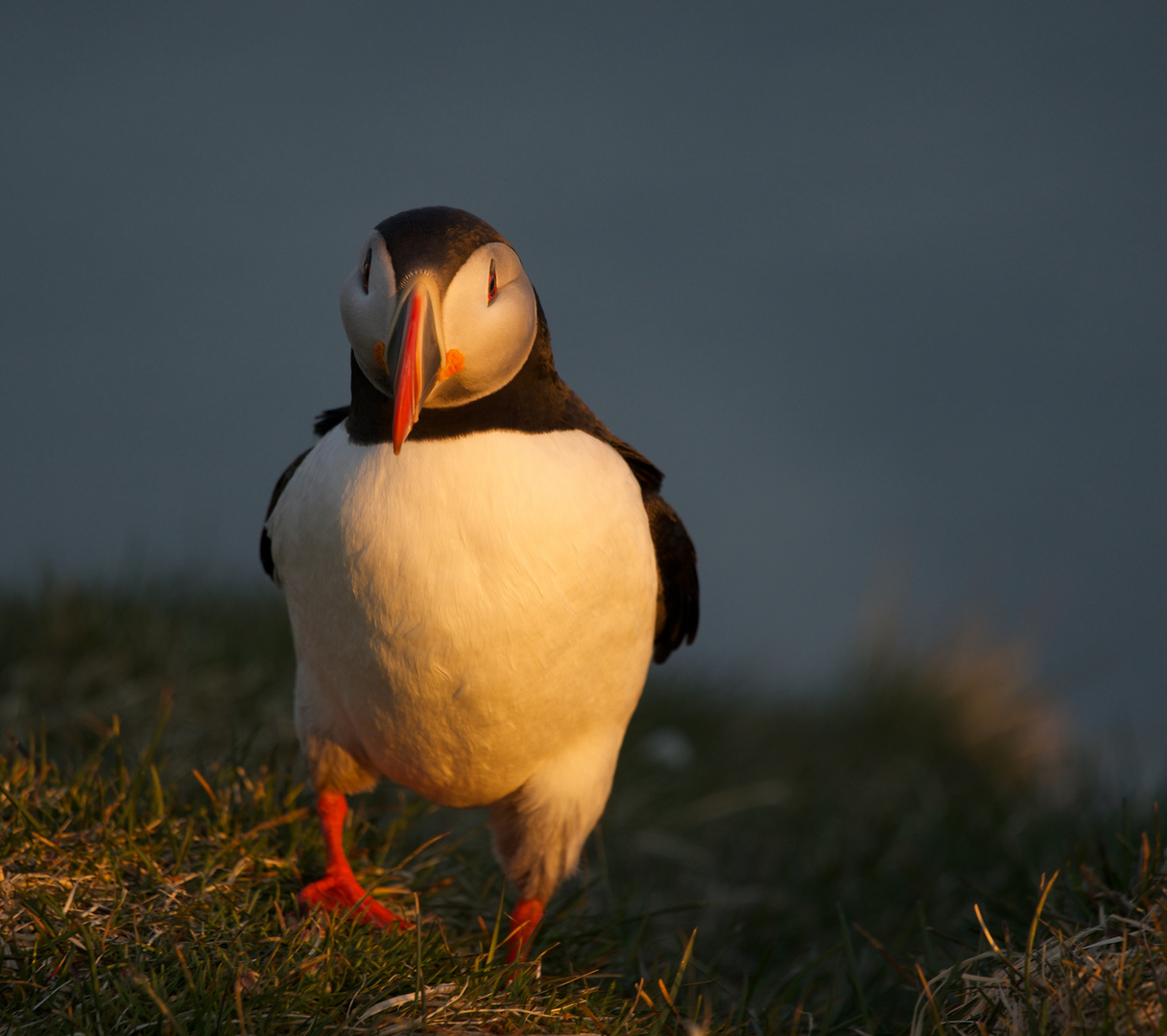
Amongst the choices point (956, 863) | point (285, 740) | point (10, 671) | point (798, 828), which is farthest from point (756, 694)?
point (10, 671)

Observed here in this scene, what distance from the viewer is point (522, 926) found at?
2727mm

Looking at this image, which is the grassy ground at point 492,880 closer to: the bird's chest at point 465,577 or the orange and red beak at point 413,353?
the bird's chest at point 465,577

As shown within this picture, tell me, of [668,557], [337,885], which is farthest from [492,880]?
[668,557]

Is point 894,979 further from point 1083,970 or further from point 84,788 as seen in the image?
point 84,788

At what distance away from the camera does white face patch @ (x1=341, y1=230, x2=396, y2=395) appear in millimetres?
2268

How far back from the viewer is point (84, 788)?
9.83ft

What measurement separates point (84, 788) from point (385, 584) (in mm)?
1325

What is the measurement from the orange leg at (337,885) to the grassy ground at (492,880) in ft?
0.25

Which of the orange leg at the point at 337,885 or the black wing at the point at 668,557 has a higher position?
the black wing at the point at 668,557

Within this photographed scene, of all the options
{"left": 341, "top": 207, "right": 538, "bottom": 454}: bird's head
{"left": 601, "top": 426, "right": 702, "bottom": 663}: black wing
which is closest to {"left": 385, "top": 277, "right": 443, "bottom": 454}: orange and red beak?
{"left": 341, "top": 207, "right": 538, "bottom": 454}: bird's head

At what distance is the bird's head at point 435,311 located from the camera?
2.17 metres

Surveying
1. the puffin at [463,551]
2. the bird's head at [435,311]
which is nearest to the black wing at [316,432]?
the puffin at [463,551]

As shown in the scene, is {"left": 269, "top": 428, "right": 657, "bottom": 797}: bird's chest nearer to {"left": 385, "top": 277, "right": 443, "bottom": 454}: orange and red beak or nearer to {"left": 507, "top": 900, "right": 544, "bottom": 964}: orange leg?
{"left": 385, "top": 277, "right": 443, "bottom": 454}: orange and red beak

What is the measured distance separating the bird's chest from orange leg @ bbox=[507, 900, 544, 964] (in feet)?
1.85
